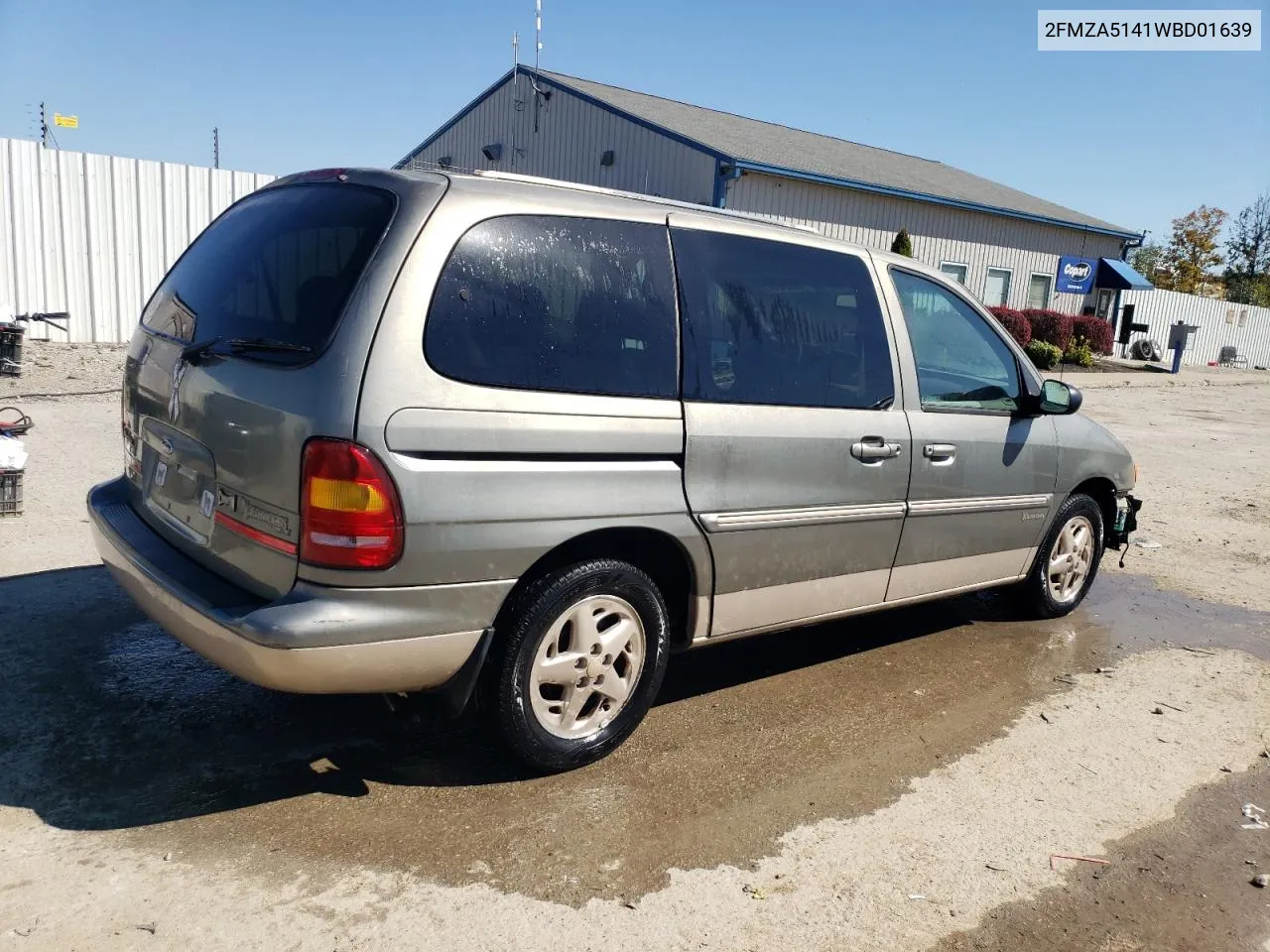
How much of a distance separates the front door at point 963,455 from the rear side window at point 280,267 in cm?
247

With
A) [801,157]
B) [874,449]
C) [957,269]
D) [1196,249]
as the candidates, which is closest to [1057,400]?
[874,449]

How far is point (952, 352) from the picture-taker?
4.67 meters

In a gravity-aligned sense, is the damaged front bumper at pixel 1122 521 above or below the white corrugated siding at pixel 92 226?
below

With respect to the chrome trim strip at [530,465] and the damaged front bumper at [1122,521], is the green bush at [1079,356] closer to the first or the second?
the damaged front bumper at [1122,521]

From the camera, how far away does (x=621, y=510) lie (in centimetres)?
326

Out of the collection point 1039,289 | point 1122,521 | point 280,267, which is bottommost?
point 1122,521

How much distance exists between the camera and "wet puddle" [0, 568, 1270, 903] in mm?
2941

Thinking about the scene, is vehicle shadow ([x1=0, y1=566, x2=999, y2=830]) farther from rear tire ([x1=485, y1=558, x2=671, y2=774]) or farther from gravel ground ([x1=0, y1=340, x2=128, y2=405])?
gravel ground ([x1=0, y1=340, x2=128, y2=405])

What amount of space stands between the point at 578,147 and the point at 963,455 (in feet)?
59.8

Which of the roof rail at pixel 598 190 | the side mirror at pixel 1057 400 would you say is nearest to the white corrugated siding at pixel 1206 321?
the side mirror at pixel 1057 400

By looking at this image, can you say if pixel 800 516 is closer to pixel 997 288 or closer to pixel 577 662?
pixel 577 662

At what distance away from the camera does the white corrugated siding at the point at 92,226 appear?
40.6ft

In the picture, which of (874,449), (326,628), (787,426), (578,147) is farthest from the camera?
(578,147)

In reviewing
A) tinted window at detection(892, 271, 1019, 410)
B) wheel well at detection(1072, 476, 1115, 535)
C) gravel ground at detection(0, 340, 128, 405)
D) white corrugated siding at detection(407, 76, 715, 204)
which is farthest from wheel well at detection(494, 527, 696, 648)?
white corrugated siding at detection(407, 76, 715, 204)
